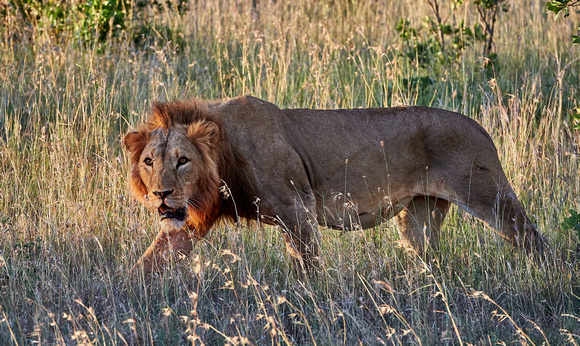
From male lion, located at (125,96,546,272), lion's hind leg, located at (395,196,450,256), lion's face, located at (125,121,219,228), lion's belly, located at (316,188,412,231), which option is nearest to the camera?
lion's face, located at (125,121,219,228)

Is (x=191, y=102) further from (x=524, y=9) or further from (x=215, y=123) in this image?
(x=524, y=9)

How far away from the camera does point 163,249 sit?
16.4 feet

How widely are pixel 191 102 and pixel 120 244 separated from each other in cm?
128

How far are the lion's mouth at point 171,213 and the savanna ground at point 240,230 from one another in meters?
0.32

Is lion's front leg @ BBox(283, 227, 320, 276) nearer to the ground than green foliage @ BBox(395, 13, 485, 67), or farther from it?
nearer to the ground

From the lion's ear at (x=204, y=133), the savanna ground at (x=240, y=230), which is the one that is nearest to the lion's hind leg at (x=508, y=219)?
the savanna ground at (x=240, y=230)

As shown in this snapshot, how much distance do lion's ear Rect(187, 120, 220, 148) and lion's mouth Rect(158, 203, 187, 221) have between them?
0.43m

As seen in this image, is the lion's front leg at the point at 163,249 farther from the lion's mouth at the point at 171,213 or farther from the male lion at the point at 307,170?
the lion's mouth at the point at 171,213

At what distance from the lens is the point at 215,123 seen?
4.69 metres

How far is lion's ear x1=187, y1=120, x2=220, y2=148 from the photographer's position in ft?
15.0

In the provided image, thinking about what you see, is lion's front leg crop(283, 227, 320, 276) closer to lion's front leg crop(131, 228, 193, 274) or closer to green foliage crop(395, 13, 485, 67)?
lion's front leg crop(131, 228, 193, 274)

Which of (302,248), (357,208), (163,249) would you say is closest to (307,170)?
(357,208)

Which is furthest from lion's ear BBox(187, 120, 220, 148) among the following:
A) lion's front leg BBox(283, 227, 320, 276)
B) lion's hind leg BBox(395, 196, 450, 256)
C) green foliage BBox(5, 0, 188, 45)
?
green foliage BBox(5, 0, 188, 45)

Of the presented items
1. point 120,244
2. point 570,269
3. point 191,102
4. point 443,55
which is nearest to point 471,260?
point 570,269
